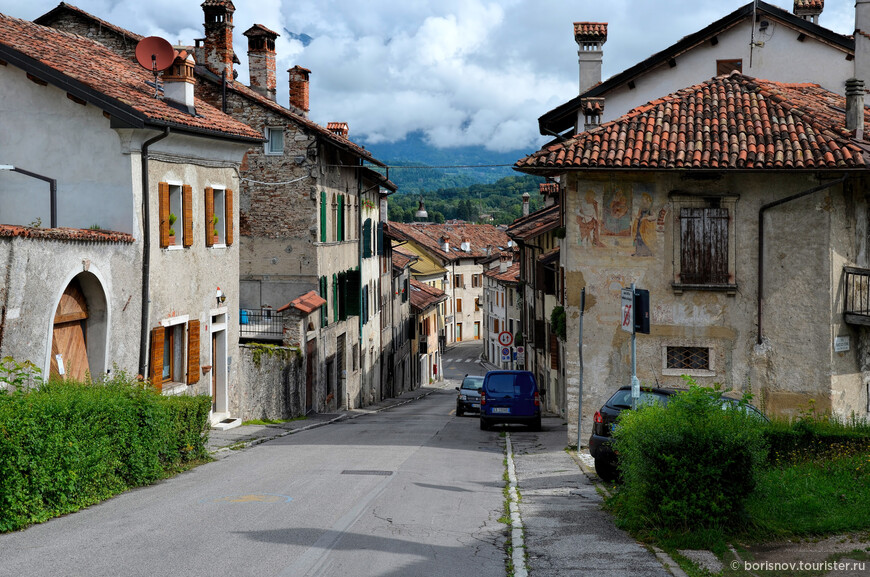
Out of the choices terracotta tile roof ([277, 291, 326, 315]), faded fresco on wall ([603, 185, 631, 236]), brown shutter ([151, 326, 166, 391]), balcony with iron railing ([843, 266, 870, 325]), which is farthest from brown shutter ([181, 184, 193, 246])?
balcony with iron railing ([843, 266, 870, 325])

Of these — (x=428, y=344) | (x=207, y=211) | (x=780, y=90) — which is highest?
(x=780, y=90)

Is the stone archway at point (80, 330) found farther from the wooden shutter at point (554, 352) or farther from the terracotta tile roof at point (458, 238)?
the terracotta tile roof at point (458, 238)

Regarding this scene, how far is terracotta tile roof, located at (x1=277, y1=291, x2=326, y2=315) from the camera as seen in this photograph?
1127 inches

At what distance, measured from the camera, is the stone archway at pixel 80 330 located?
54.2ft

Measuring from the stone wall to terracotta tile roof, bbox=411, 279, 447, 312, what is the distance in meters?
35.9

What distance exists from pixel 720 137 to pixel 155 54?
41.8ft

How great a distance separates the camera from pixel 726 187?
2062 cm

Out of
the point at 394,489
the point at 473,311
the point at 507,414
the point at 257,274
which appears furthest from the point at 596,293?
the point at 473,311

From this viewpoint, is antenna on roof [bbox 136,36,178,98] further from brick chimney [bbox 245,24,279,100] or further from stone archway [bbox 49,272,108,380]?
brick chimney [bbox 245,24,279,100]

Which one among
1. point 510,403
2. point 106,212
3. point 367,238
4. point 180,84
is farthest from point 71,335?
point 367,238

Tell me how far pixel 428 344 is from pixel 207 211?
53.0 m

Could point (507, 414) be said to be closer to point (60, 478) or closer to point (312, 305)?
point (312, 305)

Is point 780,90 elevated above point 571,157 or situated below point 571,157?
above

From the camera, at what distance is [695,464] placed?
32.2ft
